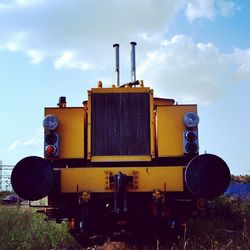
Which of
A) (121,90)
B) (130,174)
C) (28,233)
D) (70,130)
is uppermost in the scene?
(121,90)

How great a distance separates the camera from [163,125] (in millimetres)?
7145

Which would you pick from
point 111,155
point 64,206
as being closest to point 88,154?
point 111,155

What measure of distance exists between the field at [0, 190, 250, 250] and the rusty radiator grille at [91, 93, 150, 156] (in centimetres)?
154

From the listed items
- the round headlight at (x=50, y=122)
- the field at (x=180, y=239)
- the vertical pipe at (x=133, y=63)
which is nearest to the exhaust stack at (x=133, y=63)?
the vertical pipe at (x=133, y=63)

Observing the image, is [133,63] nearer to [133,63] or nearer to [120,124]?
[133,63]

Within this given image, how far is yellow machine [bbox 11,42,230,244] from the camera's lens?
6.38m

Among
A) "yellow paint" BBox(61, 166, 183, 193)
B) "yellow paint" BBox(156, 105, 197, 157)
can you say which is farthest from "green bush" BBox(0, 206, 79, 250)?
"yellow paint" BBox(156, 105, 197, 157)

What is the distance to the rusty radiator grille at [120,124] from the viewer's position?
717cm

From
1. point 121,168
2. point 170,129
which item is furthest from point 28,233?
point 170,129

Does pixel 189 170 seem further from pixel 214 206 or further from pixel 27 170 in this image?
pixel 214 206

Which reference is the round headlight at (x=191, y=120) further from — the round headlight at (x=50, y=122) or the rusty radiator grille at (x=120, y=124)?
the round headlight at (x=50, y=122)

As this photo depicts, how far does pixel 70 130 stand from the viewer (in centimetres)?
718

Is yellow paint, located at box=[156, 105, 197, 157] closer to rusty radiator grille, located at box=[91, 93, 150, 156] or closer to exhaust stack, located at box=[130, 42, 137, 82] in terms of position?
rusty radiator grille, located at box=[91, 93, 150, 156]

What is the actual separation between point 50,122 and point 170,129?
1.92 m
